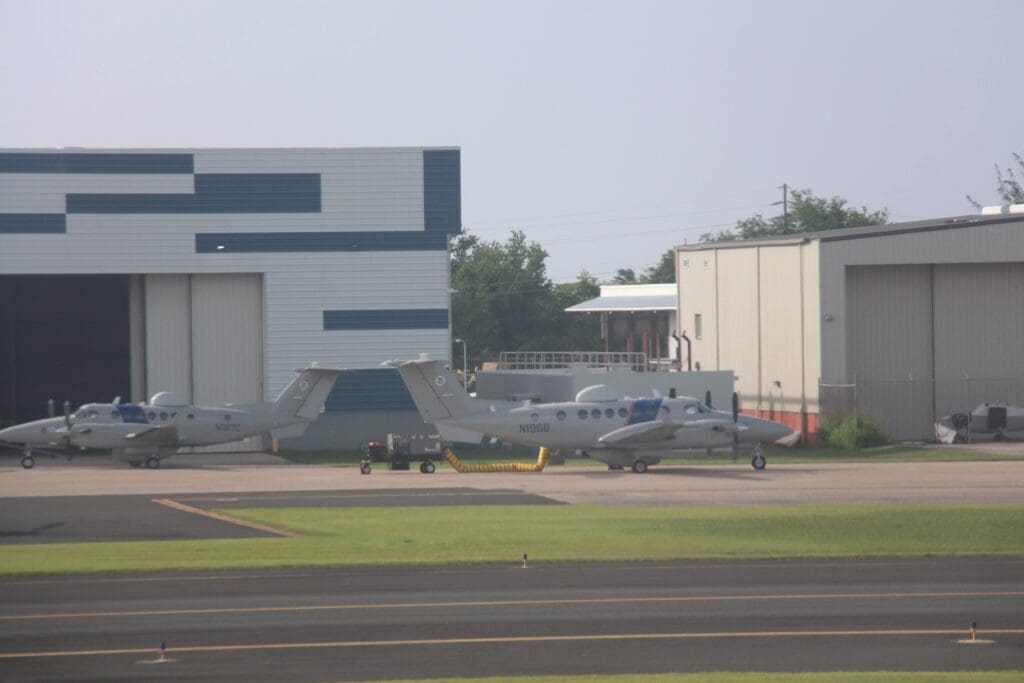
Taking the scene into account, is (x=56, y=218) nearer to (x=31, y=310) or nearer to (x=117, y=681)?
(x=31, y=310)

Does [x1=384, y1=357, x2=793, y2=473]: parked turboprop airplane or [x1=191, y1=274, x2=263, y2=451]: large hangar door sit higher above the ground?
[x1=191, y1=274, x2=263, y2=451]: large hangar door

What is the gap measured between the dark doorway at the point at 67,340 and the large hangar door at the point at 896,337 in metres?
31.8

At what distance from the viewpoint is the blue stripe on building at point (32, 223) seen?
177 feet

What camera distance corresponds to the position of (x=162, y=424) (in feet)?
160

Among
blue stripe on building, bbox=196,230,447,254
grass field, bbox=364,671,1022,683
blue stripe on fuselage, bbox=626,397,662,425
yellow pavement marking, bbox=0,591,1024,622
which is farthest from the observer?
blue stripe on building, bbox=196,230,447,254

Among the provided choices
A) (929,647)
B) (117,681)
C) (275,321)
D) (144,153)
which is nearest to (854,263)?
(275,321)

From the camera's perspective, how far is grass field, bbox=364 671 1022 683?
14.4m

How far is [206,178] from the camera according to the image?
2197 inches

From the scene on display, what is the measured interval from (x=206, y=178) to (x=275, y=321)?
Result: 6734mm

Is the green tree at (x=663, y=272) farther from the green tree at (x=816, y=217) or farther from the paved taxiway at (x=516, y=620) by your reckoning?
the paved taxiway at (x=516, y=620)

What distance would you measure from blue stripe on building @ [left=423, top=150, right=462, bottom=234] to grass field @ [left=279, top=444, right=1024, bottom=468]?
9.95 meters

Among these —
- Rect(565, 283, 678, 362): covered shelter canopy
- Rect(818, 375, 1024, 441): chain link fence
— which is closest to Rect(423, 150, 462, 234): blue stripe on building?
Rect(818, 375, 1024, 441): chain link fence

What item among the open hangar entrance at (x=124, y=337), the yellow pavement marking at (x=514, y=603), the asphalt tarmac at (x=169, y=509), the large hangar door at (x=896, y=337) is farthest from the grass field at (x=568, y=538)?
the large hangar door at (x=896, y=337)

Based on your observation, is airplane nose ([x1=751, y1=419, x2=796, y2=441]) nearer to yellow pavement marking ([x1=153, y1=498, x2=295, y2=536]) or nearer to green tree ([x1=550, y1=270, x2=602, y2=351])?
yellow pavement marking ([x1=153, y1=498, x2=295, y2=536])
